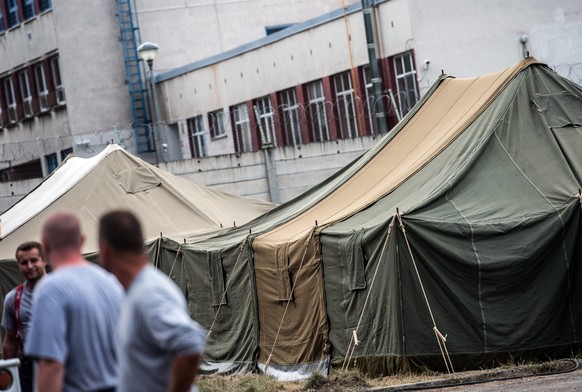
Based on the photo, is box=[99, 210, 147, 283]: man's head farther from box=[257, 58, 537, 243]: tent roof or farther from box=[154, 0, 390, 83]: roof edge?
box=[154, 0, 390, 83]: roof edge

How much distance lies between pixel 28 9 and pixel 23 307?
39.2 m

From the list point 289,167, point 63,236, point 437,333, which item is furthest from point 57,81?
point 63,236

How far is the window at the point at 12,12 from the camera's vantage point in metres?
49.2

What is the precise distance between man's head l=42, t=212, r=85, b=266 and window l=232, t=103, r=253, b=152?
3172cm

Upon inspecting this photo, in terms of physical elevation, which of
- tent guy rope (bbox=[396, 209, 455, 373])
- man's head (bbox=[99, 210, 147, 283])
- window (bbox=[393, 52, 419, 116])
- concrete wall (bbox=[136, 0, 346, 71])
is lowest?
tent guy rope (bbox=[396, 209, 455, 373])

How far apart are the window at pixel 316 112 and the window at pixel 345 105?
51 cm

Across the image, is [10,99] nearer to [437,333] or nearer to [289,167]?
[289,167]

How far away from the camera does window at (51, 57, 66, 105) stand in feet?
150

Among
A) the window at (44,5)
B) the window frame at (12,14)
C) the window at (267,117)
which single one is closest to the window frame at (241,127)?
the window at (267,117)

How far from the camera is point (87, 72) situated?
44531 millimetres

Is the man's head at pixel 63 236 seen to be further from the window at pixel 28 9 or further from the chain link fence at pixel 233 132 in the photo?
the window at pixel 28 9

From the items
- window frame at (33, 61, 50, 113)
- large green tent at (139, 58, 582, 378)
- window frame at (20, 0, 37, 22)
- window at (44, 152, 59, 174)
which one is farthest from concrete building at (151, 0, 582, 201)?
large green tent at (139, 58, 582, 378)

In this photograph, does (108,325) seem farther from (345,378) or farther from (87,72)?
(87,72)

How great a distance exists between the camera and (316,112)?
121 feet
